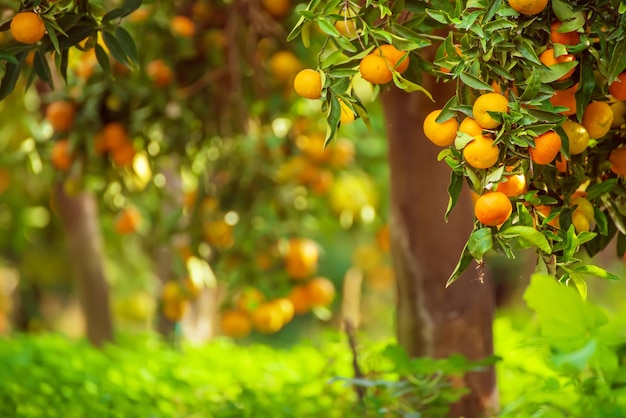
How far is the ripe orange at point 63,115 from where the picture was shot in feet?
8.00

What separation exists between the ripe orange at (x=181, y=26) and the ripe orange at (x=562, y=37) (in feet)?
4.63

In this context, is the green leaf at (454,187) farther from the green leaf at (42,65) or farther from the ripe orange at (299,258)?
the ripe orange at (299,258)

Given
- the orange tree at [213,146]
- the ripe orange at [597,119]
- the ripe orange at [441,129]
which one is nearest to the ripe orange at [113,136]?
the orange tree at [213,146]

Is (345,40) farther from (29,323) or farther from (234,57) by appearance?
(29,323)

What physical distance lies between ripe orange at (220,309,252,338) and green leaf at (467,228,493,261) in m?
1.72

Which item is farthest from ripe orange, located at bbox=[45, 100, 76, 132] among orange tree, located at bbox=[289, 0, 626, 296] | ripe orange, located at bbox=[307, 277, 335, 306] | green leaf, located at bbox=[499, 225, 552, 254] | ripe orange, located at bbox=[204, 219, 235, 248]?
green leaf, located at bbox=[499, 225, 552, 254]

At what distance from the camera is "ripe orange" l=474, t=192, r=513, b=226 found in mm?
1071

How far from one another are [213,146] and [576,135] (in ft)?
6.18

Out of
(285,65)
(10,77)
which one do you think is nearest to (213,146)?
(285,65)

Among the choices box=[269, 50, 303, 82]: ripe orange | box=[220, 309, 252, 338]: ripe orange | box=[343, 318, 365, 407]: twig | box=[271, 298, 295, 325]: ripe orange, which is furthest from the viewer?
box=[220, 309, 252, 338]: ripe orange

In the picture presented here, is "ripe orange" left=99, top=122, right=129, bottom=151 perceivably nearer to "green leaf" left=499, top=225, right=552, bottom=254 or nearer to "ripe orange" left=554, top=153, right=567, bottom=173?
"ripe orange" left=554, top=153, right=567, bottom=173

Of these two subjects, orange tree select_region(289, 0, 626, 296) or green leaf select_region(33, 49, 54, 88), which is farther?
green leaf select_region(33, 49, 54, 88)

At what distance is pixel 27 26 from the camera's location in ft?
4.11

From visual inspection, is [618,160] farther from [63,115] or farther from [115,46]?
[63,115]
